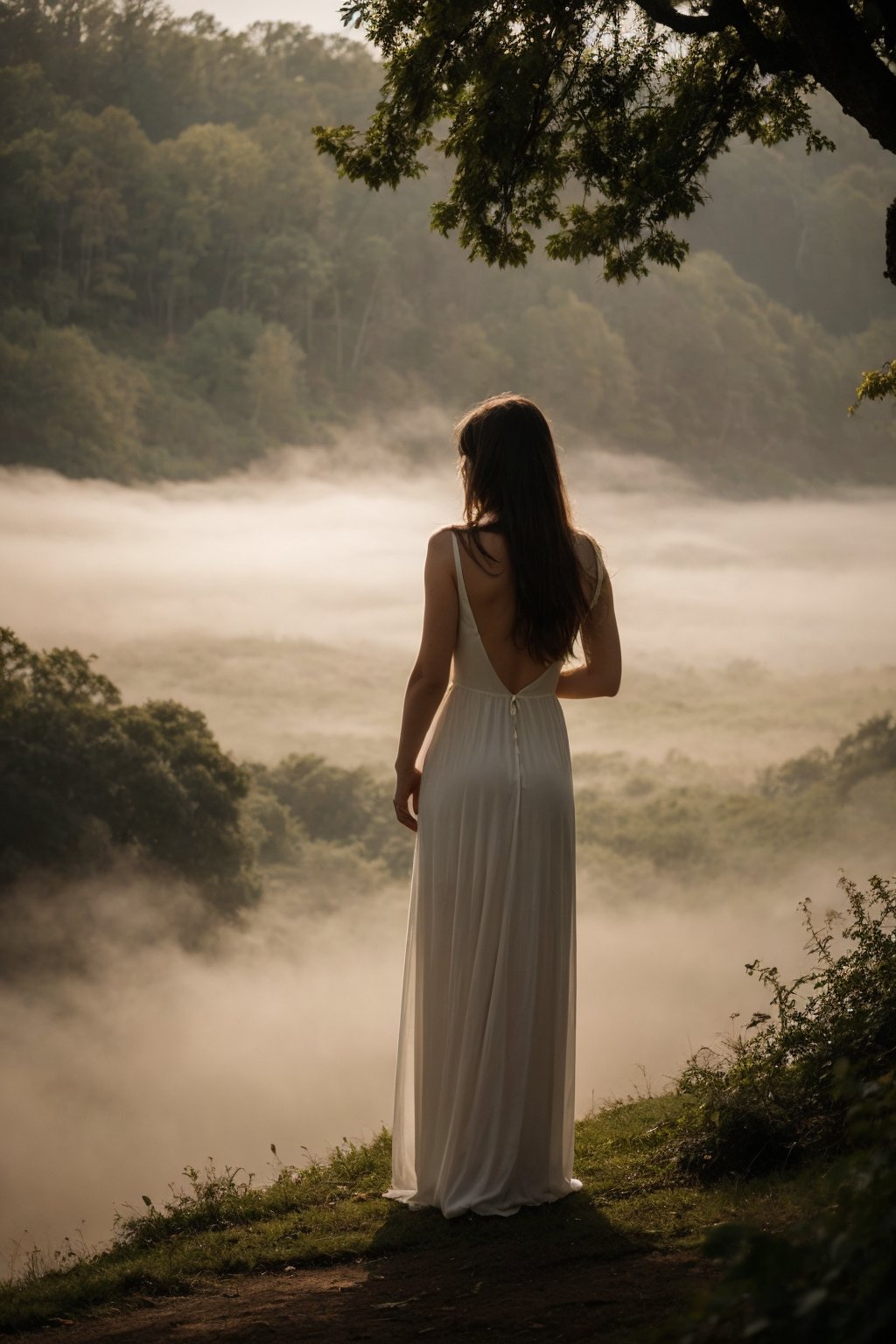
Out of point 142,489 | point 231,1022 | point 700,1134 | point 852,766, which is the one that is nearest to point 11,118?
point 142,489

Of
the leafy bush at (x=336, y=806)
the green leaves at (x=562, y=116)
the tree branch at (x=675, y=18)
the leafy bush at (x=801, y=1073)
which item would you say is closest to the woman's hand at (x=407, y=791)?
the leafy bush at (x=801, y=1073)

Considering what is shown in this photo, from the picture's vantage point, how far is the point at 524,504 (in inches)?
151

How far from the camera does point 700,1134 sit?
4.45m

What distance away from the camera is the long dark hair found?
3.81 metres

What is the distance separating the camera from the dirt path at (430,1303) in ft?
10.5

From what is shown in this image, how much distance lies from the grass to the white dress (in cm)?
14

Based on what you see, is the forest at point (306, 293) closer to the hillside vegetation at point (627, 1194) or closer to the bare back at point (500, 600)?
the hillside vegetation at point (627, 1194)

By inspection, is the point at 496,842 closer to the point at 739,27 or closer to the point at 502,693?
the point at 502,693

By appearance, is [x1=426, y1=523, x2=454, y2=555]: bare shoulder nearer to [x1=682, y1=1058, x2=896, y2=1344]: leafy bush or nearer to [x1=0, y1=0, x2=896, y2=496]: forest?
[x1=682, y1=1058, x2=896, y2=1344]: leafy bush

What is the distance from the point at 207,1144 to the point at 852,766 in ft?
107

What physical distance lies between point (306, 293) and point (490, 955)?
60.0 m

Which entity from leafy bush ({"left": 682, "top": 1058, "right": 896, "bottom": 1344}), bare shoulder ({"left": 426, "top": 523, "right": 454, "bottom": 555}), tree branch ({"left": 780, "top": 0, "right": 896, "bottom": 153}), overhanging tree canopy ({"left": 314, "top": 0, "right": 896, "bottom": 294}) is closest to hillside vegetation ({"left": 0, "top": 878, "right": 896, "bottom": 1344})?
leafy bush ({"left": 682, "top": 1058, "right": 896, "bottom": 1344})

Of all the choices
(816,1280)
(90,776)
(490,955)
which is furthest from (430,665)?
(90,776)

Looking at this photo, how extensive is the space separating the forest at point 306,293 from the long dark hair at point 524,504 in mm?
49591
